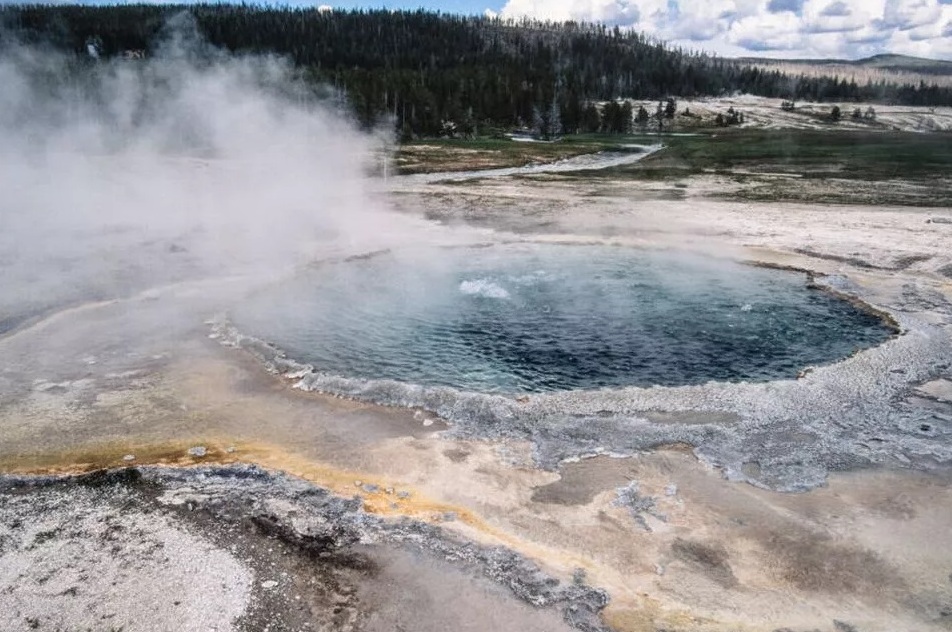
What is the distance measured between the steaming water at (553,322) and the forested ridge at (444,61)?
34783mm

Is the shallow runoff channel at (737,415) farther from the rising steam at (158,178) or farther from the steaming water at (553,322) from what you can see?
the rising steam at (158,178)

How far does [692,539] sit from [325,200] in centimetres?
1519

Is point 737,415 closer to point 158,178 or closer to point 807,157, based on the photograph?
point 158,178

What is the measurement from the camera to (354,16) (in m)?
94.2

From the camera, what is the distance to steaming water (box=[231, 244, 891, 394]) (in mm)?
7656

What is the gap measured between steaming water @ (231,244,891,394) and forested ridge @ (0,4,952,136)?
114ft

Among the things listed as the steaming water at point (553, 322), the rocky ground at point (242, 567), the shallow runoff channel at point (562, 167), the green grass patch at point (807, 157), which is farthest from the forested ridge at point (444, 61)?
the rocky ground at point (242, 567)

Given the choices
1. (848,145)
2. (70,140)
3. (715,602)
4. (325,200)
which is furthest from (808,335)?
(848,145)

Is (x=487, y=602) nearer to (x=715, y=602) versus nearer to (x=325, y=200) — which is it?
(x=715, y=602)

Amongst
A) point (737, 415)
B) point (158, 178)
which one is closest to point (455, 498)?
point (737, 415)

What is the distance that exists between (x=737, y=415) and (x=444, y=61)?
3006 inches

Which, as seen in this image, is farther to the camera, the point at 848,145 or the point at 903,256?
the point at 848,145

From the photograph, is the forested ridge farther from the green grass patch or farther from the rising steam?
the green grass patch

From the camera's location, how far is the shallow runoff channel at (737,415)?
5.75 meters
